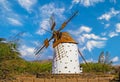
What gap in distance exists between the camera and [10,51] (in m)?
17.3

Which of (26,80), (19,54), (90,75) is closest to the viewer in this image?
(19,54)

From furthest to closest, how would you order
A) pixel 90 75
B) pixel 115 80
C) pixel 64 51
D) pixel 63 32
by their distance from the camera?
1. pixel 63 32
2. pixel 64 51
3. pixel 90 75
4. pixel 115 80

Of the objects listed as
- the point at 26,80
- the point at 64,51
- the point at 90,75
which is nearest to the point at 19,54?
the point at 26,80

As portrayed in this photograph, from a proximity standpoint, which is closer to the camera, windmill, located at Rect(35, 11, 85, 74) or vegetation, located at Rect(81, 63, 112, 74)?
windmill, located at Rect(35, 11, 85, 74)

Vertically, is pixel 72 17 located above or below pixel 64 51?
above

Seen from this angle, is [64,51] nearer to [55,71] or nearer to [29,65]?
[55,71]

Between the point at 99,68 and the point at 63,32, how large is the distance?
1513 cm

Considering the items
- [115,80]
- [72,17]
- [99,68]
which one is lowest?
[115,80]

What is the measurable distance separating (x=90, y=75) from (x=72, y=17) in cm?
1281

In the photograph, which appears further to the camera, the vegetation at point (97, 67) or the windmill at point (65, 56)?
the vegetation at point (97, 67)

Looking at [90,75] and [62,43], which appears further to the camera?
[62,43]

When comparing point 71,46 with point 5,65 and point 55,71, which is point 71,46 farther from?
point 5,65

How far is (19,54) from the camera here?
1827cm

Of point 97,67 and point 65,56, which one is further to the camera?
point 97,67
